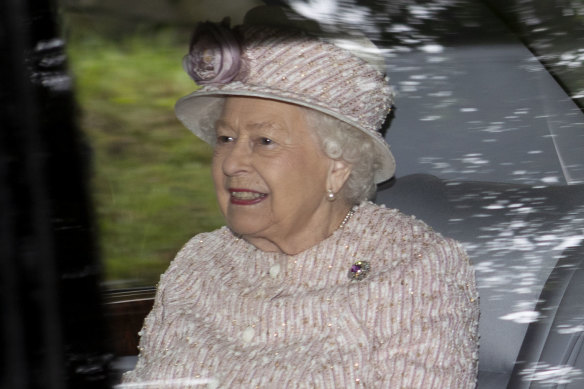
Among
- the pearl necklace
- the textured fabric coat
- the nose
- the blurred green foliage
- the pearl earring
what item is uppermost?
the blurred green foliage

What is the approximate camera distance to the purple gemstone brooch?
6.66ft

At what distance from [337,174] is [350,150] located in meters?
0.07

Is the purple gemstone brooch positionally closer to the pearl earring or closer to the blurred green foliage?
the pearl earring

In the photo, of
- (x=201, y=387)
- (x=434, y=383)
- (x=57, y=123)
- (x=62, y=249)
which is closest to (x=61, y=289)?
(x=62, y=249)

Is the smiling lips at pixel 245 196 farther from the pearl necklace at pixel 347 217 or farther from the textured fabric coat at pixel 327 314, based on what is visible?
the pearl necklace at pixel 347 217

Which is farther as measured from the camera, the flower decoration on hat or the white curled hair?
the white curled hair

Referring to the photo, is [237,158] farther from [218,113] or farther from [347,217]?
[347,217]

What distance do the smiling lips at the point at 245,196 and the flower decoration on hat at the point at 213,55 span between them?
0.26 m

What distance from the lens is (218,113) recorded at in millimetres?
1938

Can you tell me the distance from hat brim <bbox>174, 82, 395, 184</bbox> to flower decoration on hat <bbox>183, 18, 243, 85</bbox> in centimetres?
3

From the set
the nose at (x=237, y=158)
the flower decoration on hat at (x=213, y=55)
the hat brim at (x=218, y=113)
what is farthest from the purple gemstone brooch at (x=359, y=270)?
the flower decoration on hat at (x=213, y=55)

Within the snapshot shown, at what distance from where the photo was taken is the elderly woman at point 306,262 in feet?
6.02

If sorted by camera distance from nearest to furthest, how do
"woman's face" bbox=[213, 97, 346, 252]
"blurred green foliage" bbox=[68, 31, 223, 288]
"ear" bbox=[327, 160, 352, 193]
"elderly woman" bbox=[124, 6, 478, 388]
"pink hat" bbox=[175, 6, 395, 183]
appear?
1. "blurred green foliage" bbox=[68, 31, 223, 288]
2. "pink hat" bbox=[175, 6, 395, 183]
3. "elderly woman" bbox=[124, 6, 478, 388]
4. "woman's face" bbox=[213, 97, 346, 252]
5. "ear" bbox=[327, 160, 352, 193]

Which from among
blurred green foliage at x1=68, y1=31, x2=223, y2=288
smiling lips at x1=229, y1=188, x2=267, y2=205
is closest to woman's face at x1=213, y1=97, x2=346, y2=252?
smiling lips at x1=229, y1=188, x2=267, y2=205
